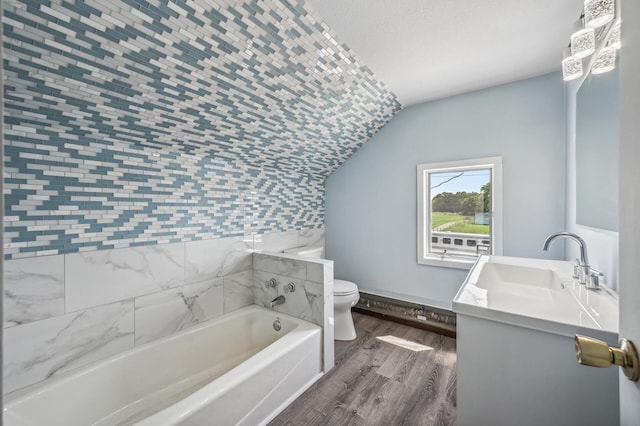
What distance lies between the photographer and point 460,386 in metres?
1.21

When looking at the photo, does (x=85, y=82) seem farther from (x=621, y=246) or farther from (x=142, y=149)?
(x=621, y=246)

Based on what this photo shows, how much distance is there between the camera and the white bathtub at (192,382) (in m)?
1.42

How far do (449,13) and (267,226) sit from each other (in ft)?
7.21

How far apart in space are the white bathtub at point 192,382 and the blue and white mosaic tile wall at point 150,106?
0.73 meters

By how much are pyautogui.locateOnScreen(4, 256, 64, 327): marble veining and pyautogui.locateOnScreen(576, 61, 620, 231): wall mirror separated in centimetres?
284

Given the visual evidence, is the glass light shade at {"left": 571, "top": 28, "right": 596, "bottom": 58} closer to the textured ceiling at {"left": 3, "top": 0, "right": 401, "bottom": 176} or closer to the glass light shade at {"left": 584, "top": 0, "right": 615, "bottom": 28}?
the glass light shade at {"left": 584, "top": 0, "right": 615, "bottom": 28}

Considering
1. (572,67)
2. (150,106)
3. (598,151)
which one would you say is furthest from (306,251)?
(572,67)

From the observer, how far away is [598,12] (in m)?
1.32

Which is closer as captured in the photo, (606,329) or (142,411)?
(606,329)

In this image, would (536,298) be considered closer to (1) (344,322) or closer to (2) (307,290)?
(2) (307,290)

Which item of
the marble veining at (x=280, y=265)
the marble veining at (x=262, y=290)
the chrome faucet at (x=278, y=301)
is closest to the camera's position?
the marble veining at (x=280, y=265)

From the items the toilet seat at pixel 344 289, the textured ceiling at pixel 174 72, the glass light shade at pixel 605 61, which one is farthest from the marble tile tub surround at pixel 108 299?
the glass light shade at pixel 605 61

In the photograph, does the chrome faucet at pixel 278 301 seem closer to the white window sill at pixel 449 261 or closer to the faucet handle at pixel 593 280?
the white window sill at pixel 449 261

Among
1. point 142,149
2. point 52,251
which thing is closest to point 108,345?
point 52,251
